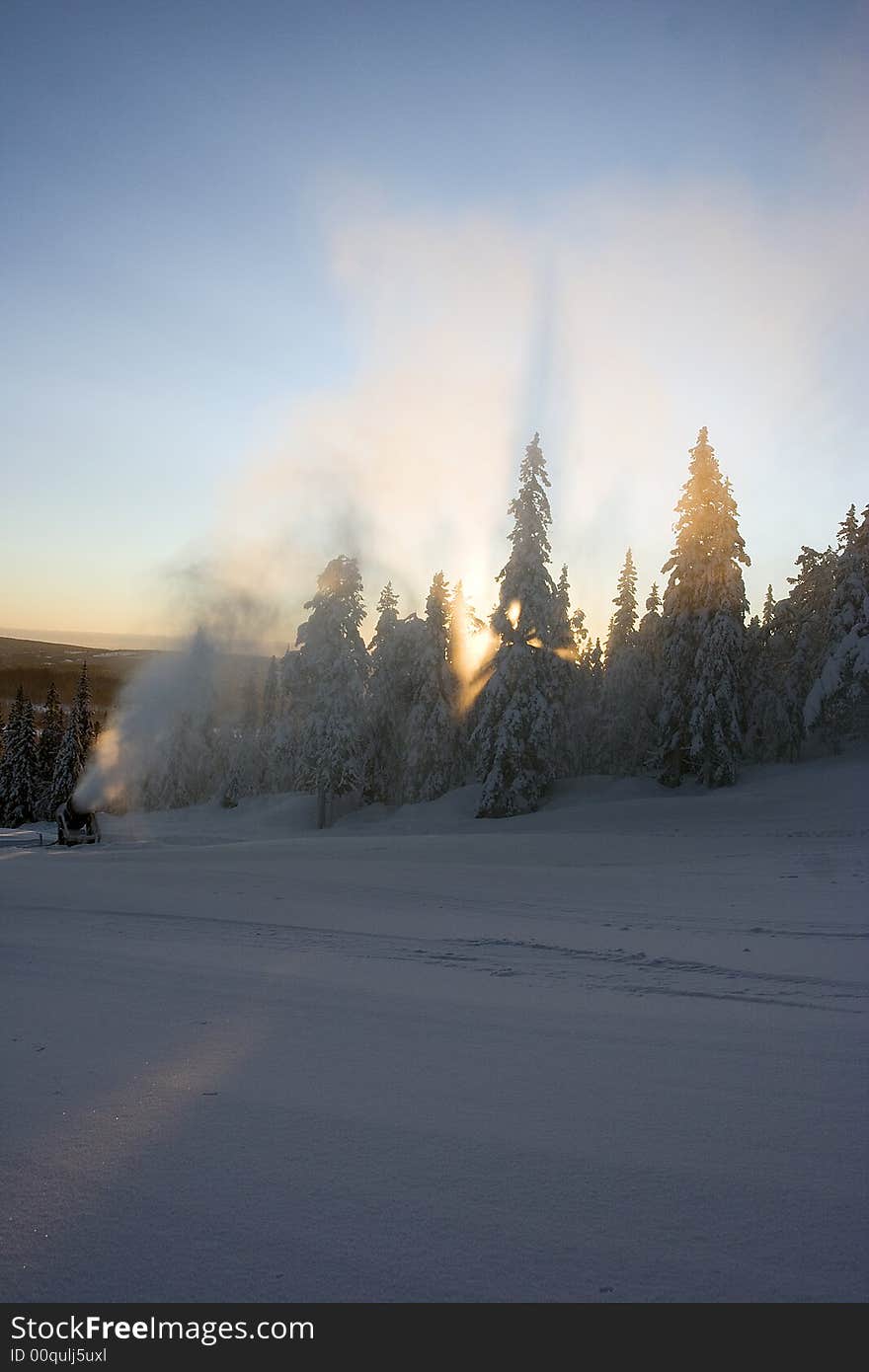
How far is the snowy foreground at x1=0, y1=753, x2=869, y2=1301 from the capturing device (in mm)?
2893

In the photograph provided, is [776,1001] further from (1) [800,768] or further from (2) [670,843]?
(1) [800,768]

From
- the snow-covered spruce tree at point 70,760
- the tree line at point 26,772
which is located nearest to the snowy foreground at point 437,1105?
the snow-covered spruce tree at point 70,760

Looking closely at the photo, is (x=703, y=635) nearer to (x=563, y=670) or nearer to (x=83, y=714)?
(x=563, y=670)

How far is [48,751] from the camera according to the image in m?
66.6

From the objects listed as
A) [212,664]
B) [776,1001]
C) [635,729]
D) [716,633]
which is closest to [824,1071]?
[776,1001]

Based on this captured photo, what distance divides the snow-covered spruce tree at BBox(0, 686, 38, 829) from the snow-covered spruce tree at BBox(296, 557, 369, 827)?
3222 cm

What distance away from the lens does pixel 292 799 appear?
153 feet

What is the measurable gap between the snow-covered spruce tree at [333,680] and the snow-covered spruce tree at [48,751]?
27.0 metres

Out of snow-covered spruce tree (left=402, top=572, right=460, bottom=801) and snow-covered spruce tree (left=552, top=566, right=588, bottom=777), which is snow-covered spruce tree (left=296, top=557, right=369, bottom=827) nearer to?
snow-covered spruce tree (left=402, top=572, right=460, bottom=801)

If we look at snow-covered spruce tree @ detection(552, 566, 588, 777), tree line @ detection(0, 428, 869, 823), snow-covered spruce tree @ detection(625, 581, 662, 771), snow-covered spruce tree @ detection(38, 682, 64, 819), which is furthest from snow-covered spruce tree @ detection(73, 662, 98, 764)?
snow-covered spruce tree @ detection(625, 581, 662, 771)

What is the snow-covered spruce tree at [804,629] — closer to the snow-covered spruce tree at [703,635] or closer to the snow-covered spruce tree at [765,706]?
the snow-covered spruce tree at [765,706]

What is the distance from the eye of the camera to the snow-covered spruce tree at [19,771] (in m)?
60.2
